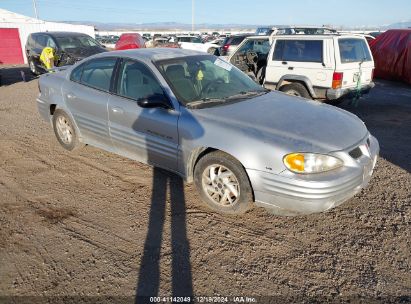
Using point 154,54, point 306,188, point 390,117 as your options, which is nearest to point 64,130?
point 154,54

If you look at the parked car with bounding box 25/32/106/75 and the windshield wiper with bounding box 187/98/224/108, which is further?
the parked car with bounding box 25/32/106/75

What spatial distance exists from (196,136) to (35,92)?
30.5ft

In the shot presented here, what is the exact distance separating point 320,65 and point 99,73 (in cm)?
471

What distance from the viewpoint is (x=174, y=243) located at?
10.2ft

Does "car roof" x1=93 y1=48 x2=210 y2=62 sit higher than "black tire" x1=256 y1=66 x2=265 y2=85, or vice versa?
"car roof" x1=93 y1=48 x2=210 y2=62

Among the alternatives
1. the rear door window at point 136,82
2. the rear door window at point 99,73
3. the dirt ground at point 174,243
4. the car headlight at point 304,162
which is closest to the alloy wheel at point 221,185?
the dirt ground at point 174,243

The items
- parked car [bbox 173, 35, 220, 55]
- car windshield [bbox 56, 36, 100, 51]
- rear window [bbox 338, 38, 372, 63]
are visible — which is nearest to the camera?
rear window [bbox 338, 38, 372, 63]

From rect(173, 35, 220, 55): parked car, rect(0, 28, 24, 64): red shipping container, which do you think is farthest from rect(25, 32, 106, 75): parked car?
rect(0, 28, 24, 64): red shipping container

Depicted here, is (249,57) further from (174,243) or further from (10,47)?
(10,47)

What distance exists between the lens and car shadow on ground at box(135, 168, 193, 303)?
2.60m

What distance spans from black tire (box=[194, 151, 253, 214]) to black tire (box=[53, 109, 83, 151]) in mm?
2395

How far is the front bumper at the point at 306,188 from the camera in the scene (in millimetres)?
2914

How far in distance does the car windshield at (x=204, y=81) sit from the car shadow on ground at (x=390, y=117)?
252 cm

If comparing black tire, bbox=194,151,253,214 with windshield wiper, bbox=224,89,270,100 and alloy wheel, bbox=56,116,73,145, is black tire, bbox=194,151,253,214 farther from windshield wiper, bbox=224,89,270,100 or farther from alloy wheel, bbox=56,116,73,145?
alloy wheel, bbox=56,116,73,145
